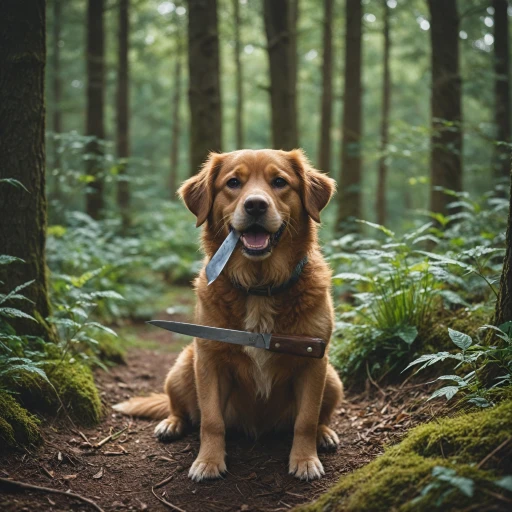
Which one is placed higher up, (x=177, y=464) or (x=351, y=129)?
(x=351, y=129)

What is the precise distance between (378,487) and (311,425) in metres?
1.09

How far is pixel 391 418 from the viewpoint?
382 centimetres

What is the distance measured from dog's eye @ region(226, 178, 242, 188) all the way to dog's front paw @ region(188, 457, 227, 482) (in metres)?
1.98

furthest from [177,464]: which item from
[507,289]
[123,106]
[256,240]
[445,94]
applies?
[123,106]

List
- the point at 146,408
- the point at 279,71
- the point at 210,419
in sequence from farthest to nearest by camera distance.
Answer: the point at 279,71, the point at 146,408, the point at 210,419

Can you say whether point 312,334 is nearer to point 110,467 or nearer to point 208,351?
point 208,351

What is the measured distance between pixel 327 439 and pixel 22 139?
3.37 m

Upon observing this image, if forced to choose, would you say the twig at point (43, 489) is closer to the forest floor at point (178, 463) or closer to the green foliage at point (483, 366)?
the forest floor at point (178, 463)

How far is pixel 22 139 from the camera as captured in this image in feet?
13.3

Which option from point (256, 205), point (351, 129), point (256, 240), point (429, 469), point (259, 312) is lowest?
point (429, 469)

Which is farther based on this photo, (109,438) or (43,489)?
(109,438)

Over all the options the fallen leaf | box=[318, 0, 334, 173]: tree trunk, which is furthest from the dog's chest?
box=[318, 0, 334, 173]: tree trunk

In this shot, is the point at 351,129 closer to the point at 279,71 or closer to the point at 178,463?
the point at 279,71

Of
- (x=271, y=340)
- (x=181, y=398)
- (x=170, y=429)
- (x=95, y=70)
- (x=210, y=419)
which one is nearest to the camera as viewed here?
(x=271, y=340)
